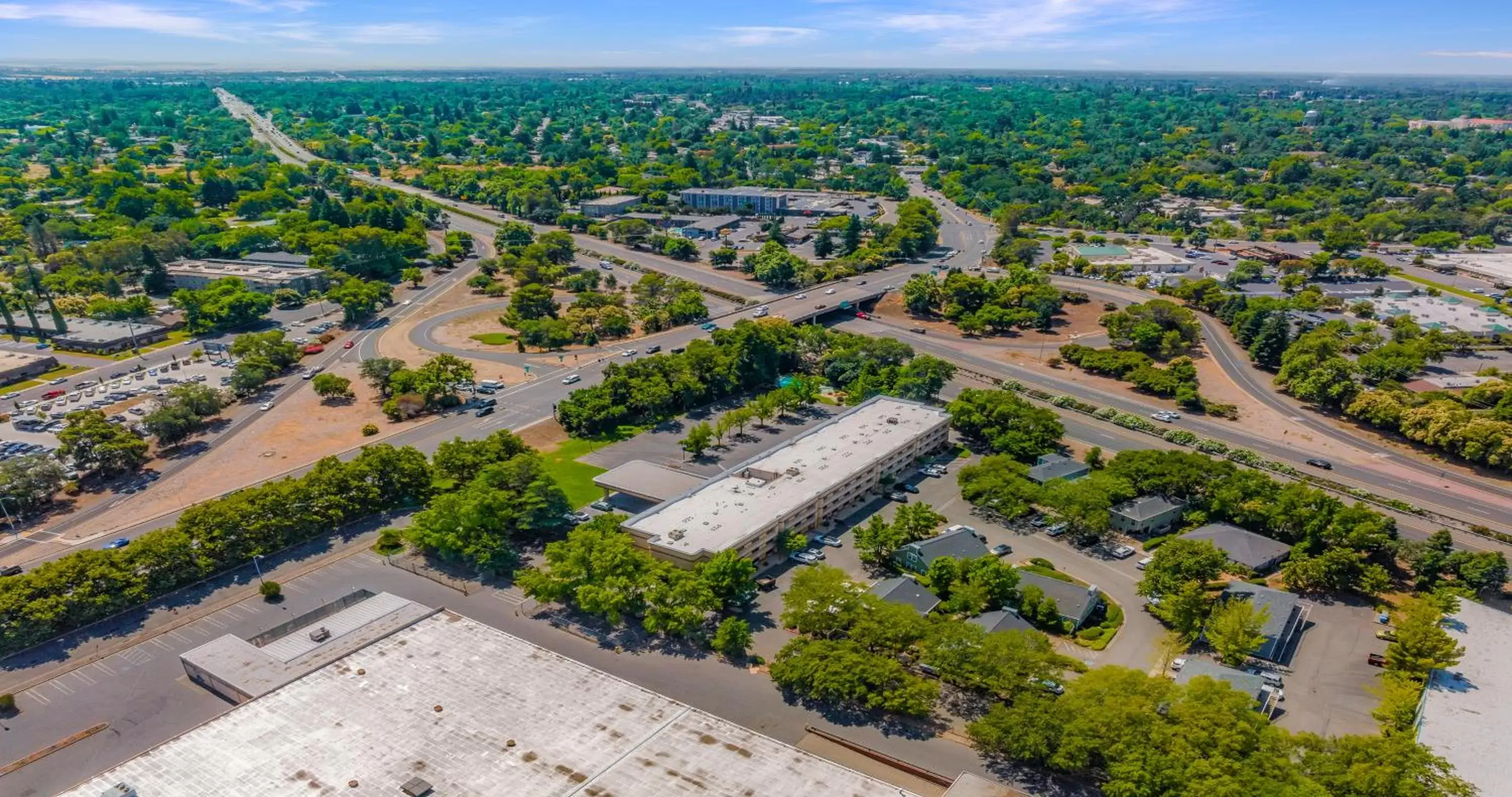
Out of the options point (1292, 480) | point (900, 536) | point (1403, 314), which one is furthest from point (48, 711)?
point (1403, 314)

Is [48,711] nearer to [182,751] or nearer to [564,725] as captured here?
[182,751]

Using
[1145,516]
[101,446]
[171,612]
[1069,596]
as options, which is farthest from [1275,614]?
[101,446]

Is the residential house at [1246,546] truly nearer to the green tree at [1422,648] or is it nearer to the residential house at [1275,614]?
the residential house at [1275,614]

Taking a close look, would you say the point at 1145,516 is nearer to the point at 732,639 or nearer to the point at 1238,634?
the point at 1238,634

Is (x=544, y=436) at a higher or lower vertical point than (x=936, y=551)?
lower

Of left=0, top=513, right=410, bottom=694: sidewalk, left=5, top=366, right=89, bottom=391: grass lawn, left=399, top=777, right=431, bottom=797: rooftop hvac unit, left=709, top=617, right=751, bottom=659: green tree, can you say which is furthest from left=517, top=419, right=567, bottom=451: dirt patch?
left=5, top=366, right=89, bottom=391: grass lawn

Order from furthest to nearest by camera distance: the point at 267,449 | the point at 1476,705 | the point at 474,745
Result: the point at 267,449, the point at 1476,705, the point at 474,745

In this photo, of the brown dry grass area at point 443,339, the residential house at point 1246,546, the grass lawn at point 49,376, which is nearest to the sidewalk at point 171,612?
the brown dry grass area at point 443,339
